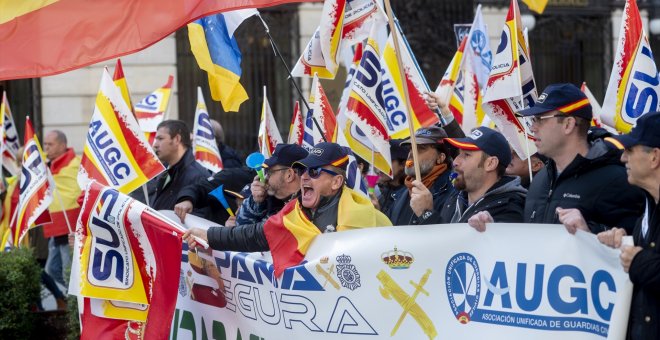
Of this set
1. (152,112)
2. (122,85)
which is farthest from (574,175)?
(152,112)

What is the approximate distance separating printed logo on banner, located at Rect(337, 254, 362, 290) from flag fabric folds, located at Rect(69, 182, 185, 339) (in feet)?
4.67

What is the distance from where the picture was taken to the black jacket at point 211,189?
8.86 metres

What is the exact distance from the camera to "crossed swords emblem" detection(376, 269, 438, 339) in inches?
236

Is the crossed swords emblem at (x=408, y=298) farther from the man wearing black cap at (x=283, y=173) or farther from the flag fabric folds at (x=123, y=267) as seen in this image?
the flag fabric folds at (x=123, y=267)

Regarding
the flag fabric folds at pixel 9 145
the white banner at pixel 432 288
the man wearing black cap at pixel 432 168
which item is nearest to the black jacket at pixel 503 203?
the white banner at pixel 432 288

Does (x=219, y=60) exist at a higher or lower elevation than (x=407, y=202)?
higher

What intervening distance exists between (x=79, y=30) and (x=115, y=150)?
193 centimetres

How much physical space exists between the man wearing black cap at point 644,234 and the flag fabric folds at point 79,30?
2.88 meters

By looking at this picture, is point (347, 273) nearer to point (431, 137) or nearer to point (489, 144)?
point (489, 144)

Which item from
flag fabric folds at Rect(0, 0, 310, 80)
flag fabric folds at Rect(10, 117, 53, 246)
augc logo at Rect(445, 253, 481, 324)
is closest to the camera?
augc logo at Rect(445, 253, 481, 324)

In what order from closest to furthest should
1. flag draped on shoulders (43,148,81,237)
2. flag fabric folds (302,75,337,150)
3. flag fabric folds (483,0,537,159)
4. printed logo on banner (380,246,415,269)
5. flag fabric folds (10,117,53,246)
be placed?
printed logo on banner (380,246,415,269), flag fabric folds (483,0,537,159), flag fabric folds (302,75,337,150), flag fabric folds (10,117,53,246), flag draped on shoulders (43,148,81,237)

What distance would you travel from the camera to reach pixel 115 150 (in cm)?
923

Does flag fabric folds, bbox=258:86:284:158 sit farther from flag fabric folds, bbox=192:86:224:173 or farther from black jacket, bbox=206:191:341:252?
black jacket, bbox=206:191:341:252

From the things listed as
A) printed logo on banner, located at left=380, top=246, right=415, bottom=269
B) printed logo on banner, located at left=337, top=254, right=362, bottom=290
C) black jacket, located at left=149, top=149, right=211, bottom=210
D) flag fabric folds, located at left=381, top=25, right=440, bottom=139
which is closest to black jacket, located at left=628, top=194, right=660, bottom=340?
printed logo on banner, located at left=380, top=246, right=415, bottom=269
